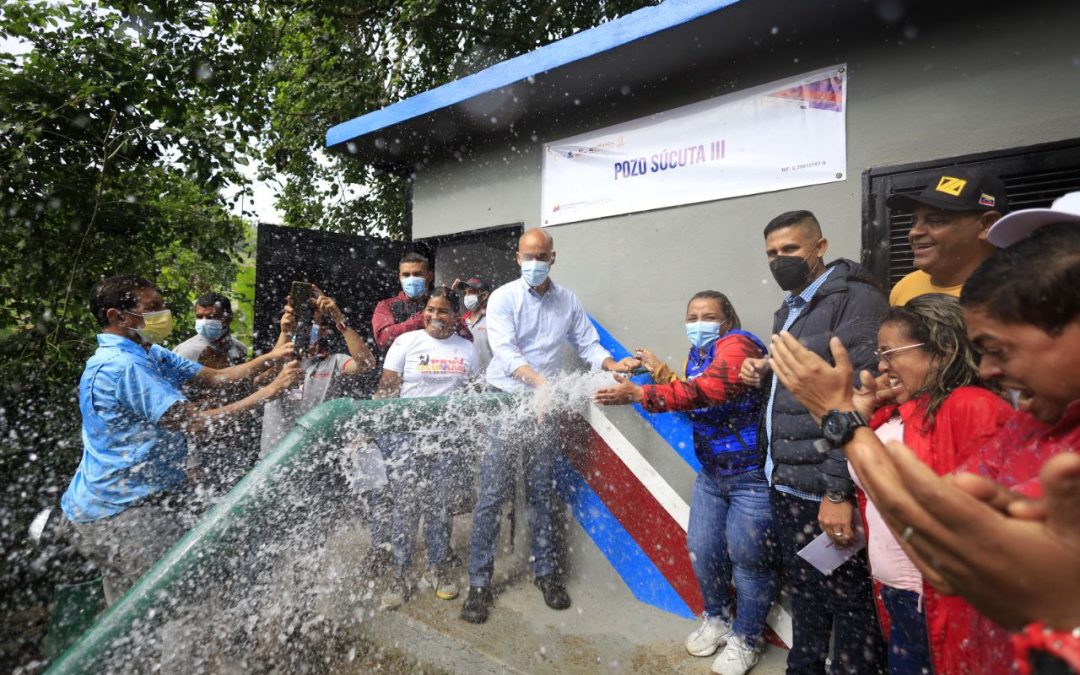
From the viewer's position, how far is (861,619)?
228 cm

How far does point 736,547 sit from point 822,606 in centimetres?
49

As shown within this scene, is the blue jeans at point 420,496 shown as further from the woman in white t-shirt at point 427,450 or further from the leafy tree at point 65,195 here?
the leafy tree at point 65,195

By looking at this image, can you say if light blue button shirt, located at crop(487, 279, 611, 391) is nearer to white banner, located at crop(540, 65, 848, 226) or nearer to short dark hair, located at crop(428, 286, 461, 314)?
short dark hair, located at crop(428, 286, 461, 314)

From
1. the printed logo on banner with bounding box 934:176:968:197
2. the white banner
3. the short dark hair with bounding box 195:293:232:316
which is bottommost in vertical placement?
the short dark hair with bounding box 195:293:232:316

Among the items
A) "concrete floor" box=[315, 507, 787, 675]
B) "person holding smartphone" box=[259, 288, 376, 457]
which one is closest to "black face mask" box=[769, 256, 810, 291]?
"concrete floor" box=[315, 507, 787, 675]

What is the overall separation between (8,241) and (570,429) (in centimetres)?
487

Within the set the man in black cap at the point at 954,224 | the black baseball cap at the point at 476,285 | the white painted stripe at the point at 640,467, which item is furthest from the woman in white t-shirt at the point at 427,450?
the man in black cap at the point at 954,224

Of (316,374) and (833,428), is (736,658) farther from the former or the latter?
(316,374)

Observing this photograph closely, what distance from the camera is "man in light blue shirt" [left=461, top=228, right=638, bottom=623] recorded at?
3.44 m

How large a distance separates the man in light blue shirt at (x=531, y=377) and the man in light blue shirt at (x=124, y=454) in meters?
1.55

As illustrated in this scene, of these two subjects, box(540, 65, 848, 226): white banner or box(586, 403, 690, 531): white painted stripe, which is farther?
box(586, 403, 690, 531): white painted stripe

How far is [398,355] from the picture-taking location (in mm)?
3943

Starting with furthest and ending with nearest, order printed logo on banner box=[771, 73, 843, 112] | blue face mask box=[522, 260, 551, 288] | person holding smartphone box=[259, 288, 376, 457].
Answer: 1. person holding smartphone box=[259, 288, 376, 457]
2. blue face mask box=[522, 260, 551, 288]
3. printed logo on banner box=[771, 73, 843, 112]

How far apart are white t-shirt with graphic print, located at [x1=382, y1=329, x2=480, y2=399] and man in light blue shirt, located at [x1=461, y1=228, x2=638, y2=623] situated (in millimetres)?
202
